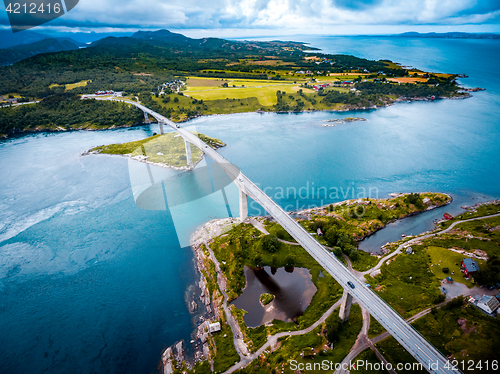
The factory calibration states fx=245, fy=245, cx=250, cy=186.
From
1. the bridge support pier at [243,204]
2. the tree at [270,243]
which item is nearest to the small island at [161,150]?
the bridge support pier at [243,204]

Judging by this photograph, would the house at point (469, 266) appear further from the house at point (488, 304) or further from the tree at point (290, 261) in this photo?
the tree at point (290, 261)

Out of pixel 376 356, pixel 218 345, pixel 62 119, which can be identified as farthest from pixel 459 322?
pixel 62 119

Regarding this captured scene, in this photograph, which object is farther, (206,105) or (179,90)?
(179,90)

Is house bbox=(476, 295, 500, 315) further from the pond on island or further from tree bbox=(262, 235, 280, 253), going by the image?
tree bbox=(262, 235, 280, 253)

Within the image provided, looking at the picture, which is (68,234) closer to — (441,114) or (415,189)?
(415,189)

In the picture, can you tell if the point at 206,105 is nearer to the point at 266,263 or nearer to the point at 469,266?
the point at 266,263

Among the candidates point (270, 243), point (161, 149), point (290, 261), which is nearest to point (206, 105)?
point (161, 149)
